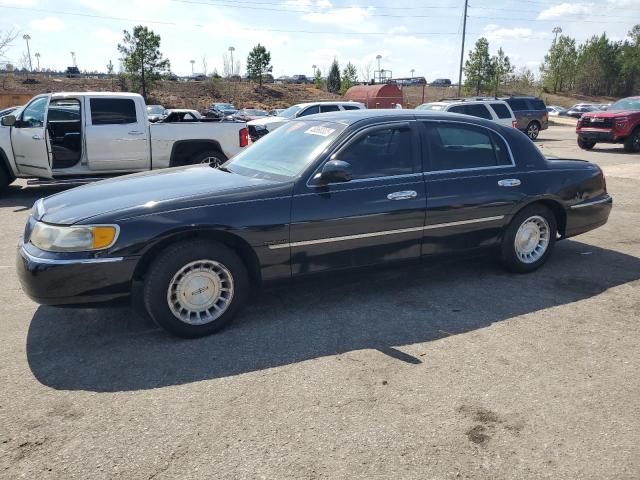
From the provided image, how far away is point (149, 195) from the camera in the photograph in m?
3.94

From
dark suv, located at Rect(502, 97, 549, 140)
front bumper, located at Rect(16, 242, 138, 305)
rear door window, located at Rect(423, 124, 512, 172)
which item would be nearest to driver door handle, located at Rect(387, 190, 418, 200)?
rear door window, located at Rect(423, 124, 512, 172)

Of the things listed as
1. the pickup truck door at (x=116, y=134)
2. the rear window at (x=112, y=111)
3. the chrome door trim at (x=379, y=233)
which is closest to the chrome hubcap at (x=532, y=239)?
the chrome door trim at (x=379, y=233)

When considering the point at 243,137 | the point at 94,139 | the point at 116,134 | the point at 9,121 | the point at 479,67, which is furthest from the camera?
the point at 479,67

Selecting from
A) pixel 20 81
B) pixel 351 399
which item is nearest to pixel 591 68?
pixel 20 81

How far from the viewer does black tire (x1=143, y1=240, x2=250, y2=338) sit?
3.73 meters

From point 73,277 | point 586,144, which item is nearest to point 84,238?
point 73,277

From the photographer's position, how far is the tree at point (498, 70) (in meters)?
49.4

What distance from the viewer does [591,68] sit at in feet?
255

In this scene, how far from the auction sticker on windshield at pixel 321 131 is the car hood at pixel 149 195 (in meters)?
0.72

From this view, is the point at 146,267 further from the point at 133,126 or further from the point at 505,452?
the point at 133,126

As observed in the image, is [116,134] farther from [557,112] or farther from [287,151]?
[557,112]

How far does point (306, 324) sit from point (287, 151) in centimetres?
153

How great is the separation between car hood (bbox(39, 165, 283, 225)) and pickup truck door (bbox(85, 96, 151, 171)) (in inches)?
223

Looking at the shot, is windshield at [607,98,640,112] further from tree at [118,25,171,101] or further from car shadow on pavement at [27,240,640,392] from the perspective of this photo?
tree at [118,25,171,101]
